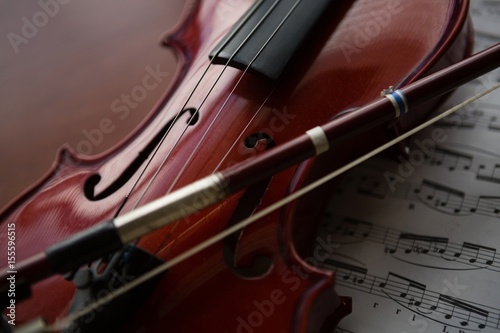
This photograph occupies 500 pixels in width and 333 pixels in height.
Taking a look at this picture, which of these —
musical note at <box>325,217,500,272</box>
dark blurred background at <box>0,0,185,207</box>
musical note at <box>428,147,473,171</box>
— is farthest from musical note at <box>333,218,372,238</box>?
dark blurred background at <box>0,0,185,207</box>

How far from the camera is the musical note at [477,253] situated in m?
0.93

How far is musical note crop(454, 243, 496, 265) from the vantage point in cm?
93

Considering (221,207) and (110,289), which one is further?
(221,207)

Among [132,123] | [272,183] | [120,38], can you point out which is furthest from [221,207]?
[120,38]

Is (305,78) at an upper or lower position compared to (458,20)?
lower

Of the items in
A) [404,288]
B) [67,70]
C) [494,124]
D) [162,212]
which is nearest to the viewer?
[162,212]

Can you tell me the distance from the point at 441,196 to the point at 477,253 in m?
0.14

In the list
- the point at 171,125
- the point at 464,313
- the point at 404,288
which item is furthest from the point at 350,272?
the point at 171,125

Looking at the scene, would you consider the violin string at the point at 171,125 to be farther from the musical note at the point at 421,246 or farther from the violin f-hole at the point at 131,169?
the musical note at the point at 421,246

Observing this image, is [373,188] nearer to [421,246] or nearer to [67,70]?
[421,246]

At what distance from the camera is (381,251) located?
0.97 metres

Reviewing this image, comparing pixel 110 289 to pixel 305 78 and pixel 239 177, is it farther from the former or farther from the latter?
pixel 305 78

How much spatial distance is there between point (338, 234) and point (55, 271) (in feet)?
1.81

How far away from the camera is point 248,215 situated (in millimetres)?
812
